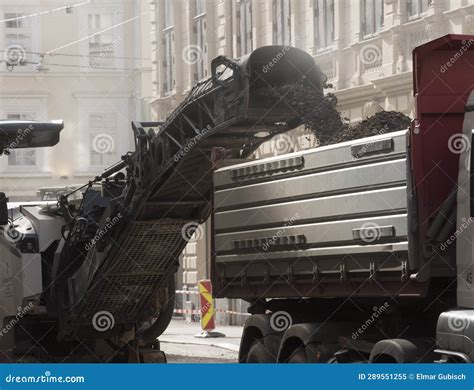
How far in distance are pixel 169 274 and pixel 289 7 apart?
13.2 metres

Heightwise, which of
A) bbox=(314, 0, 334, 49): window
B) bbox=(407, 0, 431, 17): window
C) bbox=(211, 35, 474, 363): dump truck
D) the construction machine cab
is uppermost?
bbox=(314, 0, 334, 49): window

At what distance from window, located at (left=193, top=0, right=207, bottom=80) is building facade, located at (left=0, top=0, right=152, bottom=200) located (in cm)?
1234

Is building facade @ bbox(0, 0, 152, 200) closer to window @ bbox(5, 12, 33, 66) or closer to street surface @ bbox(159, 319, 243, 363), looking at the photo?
window @ bbox(5, 12, 33, 66)

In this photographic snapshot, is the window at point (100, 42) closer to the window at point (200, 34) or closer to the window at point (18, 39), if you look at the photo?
the window at point (18, 39)

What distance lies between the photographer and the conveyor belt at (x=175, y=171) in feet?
57.5

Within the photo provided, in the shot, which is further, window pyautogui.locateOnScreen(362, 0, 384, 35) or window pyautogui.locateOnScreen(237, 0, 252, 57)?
window pyautogui.locateOnScreen(237, 0, 252, 57)

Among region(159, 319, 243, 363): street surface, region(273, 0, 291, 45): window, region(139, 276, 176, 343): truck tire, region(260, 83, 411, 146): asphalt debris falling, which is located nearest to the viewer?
region(260, 83, 411, 146): asphalt debris falling

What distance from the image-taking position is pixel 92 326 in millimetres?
20828

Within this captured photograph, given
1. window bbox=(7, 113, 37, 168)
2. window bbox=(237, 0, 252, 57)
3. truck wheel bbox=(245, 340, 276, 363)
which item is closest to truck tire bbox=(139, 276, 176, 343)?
truck wheel bbox=(245, 340, 276, 363)

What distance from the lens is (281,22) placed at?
33.4 m

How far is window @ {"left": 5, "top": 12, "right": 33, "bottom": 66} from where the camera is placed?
5469 centimetres

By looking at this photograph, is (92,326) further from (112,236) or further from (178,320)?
(178,320)

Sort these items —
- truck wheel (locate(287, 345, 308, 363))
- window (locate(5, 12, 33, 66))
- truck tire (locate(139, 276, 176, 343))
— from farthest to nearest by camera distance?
1. window (locate(5, 12, 33, 66))
2. truck tire (locate(139, 276, 176, 343))
3. truck wheel (locate(287, 345, 308, 363))
